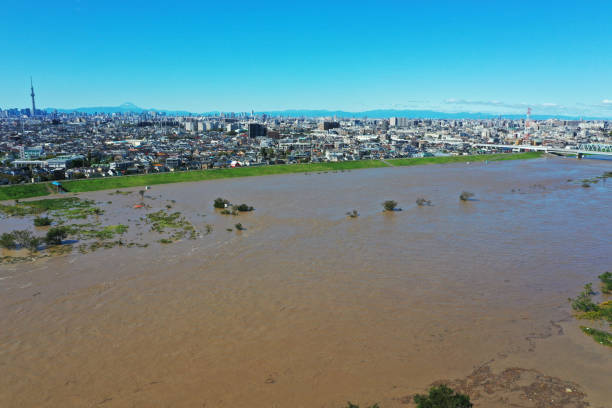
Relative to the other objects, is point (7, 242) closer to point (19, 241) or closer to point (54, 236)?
point (19, 241)

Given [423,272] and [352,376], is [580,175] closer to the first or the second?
[423,272]

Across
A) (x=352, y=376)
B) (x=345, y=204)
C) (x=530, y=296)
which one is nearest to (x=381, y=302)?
(x=352, y=376)

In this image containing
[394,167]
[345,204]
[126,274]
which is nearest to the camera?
[126,274]

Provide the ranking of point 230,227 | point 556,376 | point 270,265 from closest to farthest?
1. point 556,376
2. point 270,265
3. point 230,227

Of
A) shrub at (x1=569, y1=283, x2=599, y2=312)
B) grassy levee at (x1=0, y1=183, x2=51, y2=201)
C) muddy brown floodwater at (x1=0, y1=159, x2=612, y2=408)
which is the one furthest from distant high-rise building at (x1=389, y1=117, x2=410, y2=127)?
shrub at (x1=569, y1=283, x2=599, y2=312)

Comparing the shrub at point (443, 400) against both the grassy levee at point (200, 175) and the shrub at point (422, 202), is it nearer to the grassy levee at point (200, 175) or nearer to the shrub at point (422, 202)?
the shrub at point (422, 202)

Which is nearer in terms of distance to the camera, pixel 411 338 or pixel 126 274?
pixel 411 338

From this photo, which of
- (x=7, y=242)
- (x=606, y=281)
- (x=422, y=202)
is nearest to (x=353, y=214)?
(x=422, y=202)

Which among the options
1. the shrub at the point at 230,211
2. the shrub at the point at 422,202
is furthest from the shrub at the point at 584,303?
the shrub at the point at 230,211
